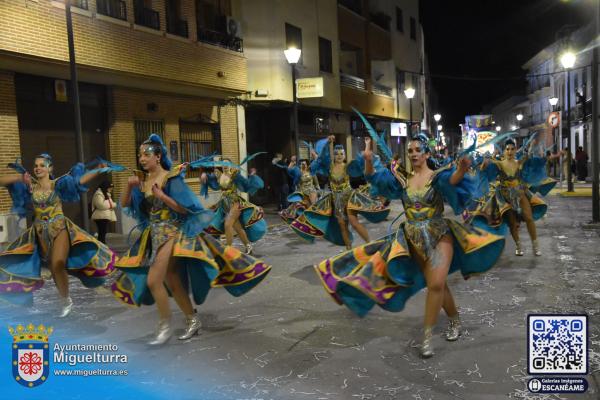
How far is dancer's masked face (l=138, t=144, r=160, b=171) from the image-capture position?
17.4 ft

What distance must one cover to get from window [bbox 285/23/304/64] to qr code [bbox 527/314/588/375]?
18286 mm

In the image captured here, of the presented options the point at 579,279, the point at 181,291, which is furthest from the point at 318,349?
the point at 579,279

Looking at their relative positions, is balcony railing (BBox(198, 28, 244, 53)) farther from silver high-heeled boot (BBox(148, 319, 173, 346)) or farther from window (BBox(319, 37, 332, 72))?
silver high-heeled boot (BBox(148, 319, 173, 346))

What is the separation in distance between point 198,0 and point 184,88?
10.8 feet

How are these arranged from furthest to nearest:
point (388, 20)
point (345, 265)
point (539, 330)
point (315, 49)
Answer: point (388, 20), point (315, 49), point (345, 265), point (539, 330)

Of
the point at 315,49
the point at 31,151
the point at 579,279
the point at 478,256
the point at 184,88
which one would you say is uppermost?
the point at 315,49

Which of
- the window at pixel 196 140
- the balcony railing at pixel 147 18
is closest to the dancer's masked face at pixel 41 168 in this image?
the balcony railing at pixel 147 18

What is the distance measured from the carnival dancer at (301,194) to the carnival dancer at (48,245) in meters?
5.67

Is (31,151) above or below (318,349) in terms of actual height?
above

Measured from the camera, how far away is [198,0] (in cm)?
1756

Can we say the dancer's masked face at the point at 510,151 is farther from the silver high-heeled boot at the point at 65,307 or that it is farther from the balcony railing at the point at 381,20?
the balcony railing at the point at 381,20

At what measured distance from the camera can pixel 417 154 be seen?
5.05m

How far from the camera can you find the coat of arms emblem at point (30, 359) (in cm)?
408

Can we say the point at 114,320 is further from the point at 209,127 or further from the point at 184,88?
the point at 209,127
